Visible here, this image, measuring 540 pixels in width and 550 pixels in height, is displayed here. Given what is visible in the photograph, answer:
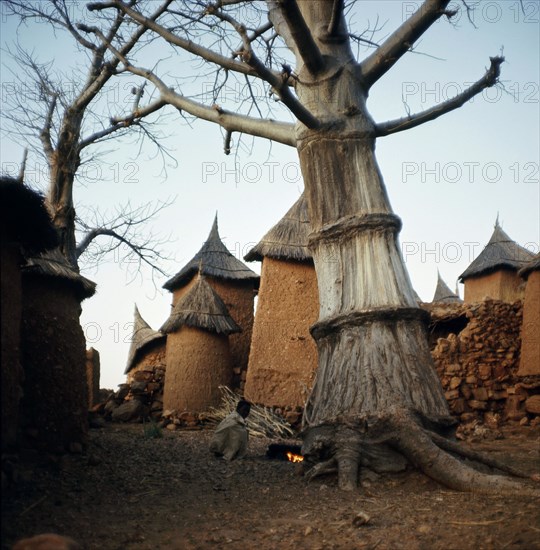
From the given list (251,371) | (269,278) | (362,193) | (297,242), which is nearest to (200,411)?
(251,371)

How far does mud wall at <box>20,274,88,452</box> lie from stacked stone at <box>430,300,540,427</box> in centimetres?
641

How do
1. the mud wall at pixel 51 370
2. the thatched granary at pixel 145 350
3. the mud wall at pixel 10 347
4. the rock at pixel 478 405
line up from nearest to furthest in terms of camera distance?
1. the mud wall at pixel 10 347
2. the mud wall at pixel 51 370
3. the rock at pixel 478 405
4. the thatched granary at pixel 145 350

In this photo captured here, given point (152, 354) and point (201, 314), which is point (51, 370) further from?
point (152, 354)

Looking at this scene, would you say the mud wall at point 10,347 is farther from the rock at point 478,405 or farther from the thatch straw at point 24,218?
the rock at point 478,405

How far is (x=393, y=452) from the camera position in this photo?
16.3 feet

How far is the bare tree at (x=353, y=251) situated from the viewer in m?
4.97

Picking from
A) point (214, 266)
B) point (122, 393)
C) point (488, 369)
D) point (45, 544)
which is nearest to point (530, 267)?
point (488, 369)

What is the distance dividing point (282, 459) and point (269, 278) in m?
4.40

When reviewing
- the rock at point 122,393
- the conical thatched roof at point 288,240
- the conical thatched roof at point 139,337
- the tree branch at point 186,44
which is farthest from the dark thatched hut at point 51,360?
the conical thatched roof at point 139,337

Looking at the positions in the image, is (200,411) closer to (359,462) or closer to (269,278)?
(269,278)

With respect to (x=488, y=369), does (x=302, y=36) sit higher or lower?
higher

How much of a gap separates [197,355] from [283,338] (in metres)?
1.44

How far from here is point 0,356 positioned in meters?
3.57

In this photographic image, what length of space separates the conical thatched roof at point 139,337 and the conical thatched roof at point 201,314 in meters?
2.12
